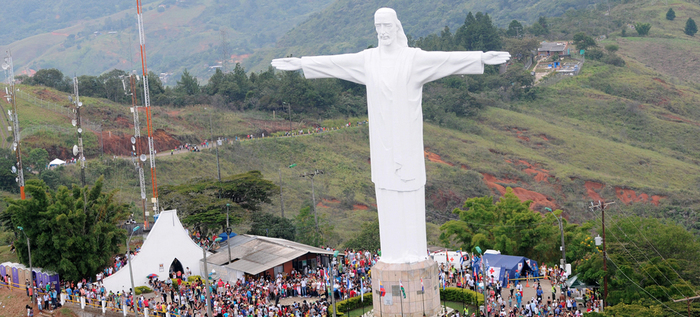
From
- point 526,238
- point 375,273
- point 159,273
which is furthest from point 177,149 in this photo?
point 375,273

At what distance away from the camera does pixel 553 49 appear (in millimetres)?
103812

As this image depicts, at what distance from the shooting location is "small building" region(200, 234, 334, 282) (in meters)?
36.0

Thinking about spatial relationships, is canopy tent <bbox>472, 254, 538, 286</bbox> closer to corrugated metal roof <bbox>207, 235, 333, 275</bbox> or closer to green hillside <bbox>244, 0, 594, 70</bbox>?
corrugated metal roof <bbox>207, 235, 333, 275</bbox>

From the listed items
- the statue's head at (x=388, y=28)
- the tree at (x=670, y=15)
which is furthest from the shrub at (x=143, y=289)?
the tree at (x=670, y=15)

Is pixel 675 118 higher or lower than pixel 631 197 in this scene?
higher

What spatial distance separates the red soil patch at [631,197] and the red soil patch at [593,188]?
1.52 m

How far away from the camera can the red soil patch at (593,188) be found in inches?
2726

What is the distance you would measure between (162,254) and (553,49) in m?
78.2

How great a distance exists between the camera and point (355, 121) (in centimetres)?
8325

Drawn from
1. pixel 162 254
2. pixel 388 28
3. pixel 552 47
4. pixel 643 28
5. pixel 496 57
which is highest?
pixel 643 28

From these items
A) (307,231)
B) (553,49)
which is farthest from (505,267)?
(553,49)

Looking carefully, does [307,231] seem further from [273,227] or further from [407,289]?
[407,289]

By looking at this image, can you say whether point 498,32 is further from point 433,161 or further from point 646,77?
point 433,161

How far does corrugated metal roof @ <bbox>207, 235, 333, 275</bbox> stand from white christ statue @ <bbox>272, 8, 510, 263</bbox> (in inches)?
452
